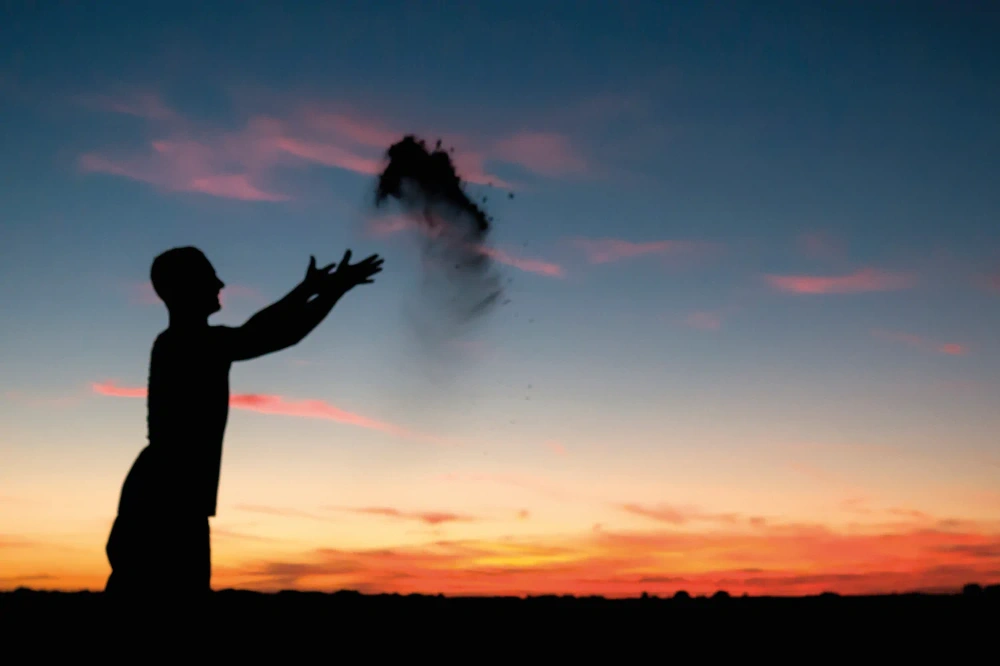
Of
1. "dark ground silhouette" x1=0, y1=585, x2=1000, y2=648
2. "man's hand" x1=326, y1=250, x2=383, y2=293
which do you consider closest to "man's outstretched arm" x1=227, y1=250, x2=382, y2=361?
A: "man's hand" x1=326, y1=250, x2=383, y2=293

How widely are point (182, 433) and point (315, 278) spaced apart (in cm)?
134

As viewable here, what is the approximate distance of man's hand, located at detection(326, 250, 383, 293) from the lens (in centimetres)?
652

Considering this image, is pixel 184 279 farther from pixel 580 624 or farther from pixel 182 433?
pixel 580 624

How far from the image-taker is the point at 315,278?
6.45 metres

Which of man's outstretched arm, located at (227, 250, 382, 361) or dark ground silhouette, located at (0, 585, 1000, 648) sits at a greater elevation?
man's outstretched arm, located at (227, 250, 382, 361)

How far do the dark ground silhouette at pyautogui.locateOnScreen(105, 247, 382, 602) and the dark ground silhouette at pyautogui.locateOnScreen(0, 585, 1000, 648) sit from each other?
0.25 m

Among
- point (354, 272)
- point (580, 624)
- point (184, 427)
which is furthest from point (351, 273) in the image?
point (580, 624)

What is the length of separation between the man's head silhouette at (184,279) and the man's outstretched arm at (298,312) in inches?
12.1

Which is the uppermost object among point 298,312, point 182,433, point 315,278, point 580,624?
point 315,278

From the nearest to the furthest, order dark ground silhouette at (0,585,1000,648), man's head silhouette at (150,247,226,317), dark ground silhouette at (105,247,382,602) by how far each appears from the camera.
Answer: dark ground silhouette at (105,247,382,602), man's head silhouette at (150,247,226,317), dark ground silhouette at (0,585,1000,648)

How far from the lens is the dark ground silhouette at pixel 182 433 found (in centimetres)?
561

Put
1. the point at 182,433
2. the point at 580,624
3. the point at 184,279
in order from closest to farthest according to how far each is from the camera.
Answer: the point at 182,433 < the point at 184,279 < the point at 580,624

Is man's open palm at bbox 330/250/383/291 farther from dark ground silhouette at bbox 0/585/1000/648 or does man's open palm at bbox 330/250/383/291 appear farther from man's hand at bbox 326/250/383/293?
dark ground silhouette at bbox 0/585/1000/648

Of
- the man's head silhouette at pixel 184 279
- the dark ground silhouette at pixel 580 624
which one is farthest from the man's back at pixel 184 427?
the dark ground silhouette at pixel 580 624
